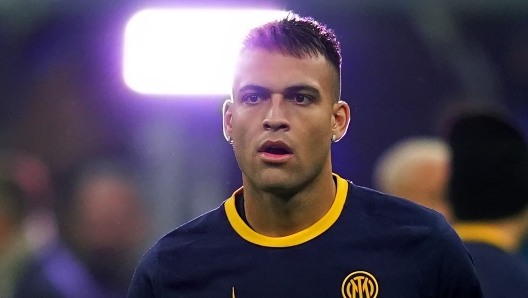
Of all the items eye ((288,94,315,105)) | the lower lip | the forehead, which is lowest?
the lower lip

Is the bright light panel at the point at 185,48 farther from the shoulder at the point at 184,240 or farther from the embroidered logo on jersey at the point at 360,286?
the embroidered logo on jersey at the point at 360,286

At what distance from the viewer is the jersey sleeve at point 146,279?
959mm

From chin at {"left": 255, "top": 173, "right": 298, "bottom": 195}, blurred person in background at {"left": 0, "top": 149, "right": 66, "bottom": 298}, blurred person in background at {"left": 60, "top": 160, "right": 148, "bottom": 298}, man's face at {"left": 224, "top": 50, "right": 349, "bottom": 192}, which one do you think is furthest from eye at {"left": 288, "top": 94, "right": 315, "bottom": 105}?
blurred person in background at {"left": 0, "top": 149, "right": 66, "bottom": 298}

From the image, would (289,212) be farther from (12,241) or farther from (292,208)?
(12,241)

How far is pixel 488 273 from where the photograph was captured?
1.10m

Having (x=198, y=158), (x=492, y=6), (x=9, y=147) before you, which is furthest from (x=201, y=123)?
(x=492, y=6)

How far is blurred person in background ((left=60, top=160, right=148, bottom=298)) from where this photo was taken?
138cm

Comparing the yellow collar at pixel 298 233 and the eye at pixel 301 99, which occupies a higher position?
the eye at pixel 301 99

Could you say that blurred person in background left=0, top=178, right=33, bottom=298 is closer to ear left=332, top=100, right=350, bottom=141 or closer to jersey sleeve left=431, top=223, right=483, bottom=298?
ear left=332, top=100, right=350, bottom=141

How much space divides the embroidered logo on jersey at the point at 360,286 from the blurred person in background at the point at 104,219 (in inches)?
25.5

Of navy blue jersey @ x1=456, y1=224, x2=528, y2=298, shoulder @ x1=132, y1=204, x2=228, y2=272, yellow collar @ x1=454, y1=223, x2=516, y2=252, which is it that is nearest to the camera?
shoulder @ x1=132, y1=204, x2=228, y2=272

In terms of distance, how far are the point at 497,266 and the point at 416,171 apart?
12.6 inches

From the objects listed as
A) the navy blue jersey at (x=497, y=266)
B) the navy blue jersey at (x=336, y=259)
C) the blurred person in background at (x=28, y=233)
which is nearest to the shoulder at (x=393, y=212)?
the navy blue jersey at (x=336, y=259)

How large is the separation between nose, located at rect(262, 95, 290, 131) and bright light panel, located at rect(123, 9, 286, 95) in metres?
0.51
